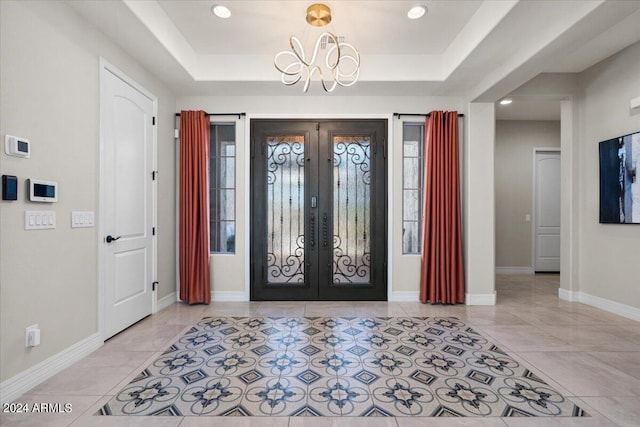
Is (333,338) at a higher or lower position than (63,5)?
lower

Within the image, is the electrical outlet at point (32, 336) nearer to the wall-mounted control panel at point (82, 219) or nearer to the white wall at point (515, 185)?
the wall-mounted control panel at point (82, 219)

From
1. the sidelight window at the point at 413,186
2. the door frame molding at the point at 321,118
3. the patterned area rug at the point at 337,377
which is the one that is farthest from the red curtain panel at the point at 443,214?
the patterned area rug at the point at 337,377

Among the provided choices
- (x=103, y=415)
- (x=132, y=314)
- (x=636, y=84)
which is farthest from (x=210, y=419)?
(x=636, y=84)

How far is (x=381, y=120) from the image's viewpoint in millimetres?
4254

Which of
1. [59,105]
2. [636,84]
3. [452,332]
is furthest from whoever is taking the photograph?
[636,84]

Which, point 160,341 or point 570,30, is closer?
point 570,30

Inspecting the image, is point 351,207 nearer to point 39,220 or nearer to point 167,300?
point 167,300

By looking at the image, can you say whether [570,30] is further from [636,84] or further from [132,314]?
[132,314]

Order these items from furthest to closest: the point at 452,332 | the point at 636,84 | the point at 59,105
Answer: the point at 636,84, the point at 452,332, the point at 59,105

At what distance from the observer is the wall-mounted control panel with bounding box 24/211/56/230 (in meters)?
2.08

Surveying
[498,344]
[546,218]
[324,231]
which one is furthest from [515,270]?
[324,231]

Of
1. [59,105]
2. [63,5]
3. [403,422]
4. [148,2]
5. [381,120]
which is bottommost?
[403,422]

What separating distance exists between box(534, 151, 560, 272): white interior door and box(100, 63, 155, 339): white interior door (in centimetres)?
684

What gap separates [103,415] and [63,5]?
2927 mm
